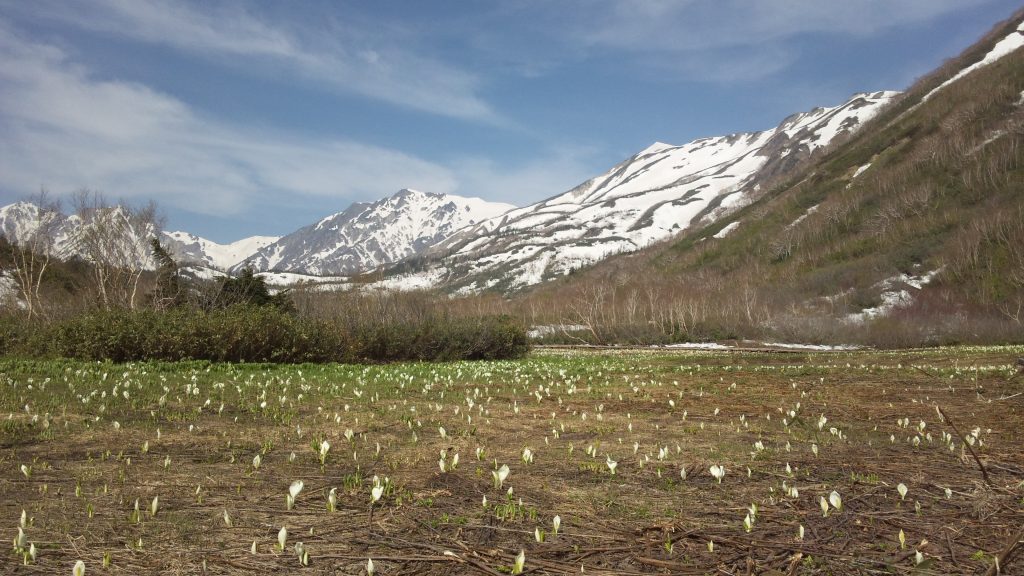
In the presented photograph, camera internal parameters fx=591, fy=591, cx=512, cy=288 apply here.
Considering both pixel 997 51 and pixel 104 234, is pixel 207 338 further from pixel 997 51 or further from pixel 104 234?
pixel 997 51

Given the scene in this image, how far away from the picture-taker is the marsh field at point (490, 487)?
446 centimetres

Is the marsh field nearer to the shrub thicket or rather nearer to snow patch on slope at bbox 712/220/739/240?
the shrub thicket

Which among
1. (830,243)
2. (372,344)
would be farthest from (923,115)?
(372,344)

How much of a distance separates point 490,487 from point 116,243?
4562 cm

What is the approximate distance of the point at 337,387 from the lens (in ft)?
49.7

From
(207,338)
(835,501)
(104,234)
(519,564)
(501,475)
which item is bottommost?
(835,501)

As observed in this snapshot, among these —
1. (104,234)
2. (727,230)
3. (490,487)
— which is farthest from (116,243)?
(727,230)

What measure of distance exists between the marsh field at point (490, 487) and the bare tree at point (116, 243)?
109 feet

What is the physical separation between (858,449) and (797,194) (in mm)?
175320

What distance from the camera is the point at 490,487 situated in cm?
643

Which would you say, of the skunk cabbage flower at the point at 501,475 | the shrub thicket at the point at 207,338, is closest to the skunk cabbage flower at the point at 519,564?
the skunk cabbage flower at the point at 501,475

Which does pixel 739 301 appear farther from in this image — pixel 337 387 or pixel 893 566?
pixel 893 566

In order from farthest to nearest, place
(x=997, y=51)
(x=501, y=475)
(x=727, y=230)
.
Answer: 1. (x=727, y=230)
2. (x=997, y=51)
3. (x=501, y=475)

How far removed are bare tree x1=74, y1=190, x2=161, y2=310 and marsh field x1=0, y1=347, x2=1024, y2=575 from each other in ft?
109
